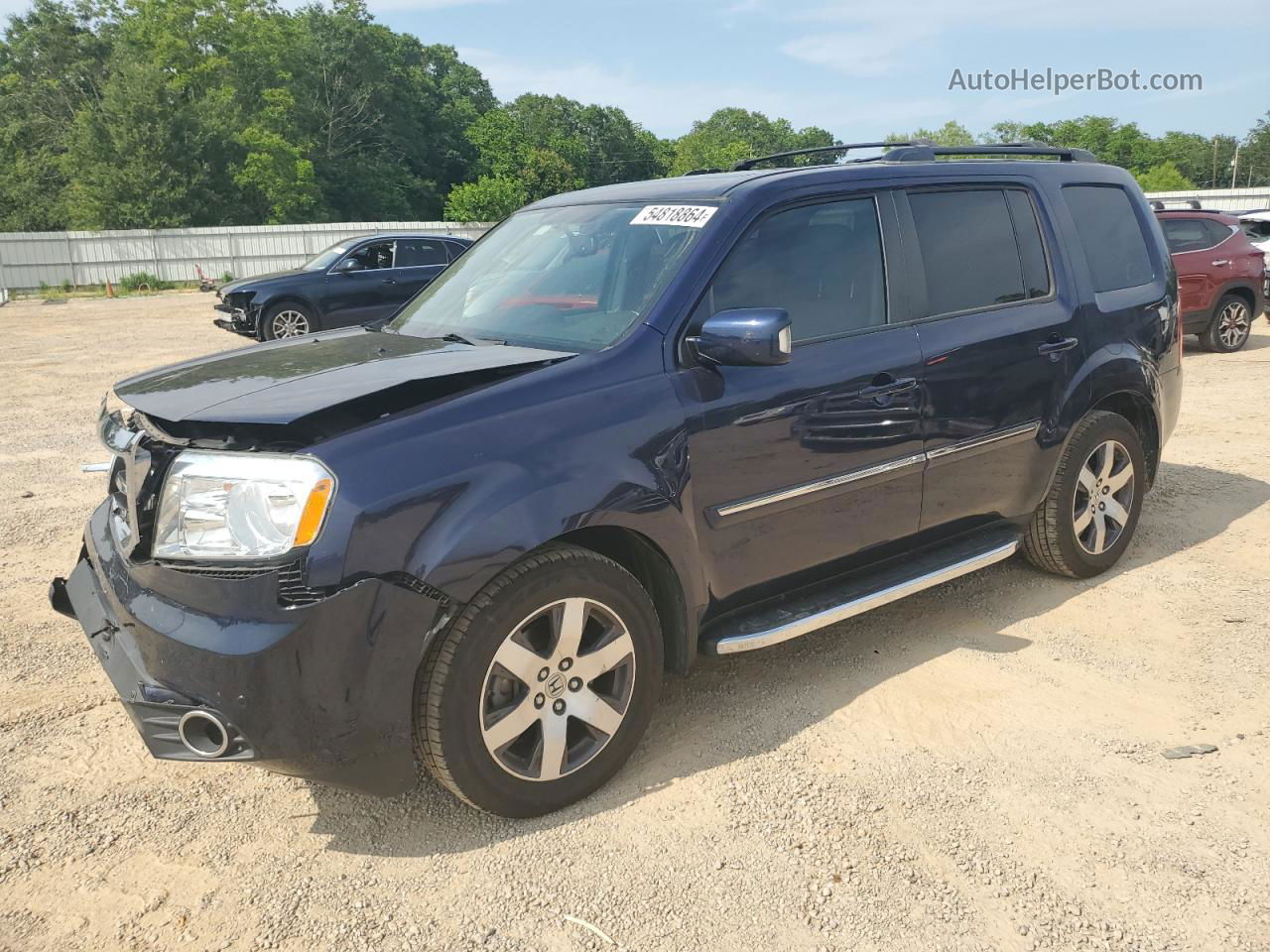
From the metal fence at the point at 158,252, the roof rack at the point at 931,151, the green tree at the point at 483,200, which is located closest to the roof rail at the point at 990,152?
the roof rack at the point at 931,151

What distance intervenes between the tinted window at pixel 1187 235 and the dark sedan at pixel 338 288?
9314 mm

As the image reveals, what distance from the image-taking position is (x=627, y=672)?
10.1ft

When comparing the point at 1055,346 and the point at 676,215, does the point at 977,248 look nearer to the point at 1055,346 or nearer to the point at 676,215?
the point at 1055,346

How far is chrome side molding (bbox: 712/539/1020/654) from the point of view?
3.34 metres

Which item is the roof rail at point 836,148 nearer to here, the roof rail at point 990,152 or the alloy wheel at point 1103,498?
the roof rail at point 990,152

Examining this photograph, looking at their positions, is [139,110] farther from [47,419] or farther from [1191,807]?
[1191,807]

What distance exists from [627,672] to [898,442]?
1.42m

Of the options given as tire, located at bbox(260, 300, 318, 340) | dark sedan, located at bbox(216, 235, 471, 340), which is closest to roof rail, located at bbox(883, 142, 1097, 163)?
dark sedan, located at bbox(216, 235, 471, 340)

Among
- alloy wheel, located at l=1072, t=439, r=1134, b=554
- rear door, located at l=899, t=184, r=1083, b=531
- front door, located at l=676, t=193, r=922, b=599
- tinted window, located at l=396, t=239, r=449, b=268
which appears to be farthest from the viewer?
tinted window, located at l=396, t=239, r=449, b=268

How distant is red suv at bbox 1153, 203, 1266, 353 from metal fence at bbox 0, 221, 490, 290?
24405mm

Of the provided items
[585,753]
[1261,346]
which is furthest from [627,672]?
[1261,346]

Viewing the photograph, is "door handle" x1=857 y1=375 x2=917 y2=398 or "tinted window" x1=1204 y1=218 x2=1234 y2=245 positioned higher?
"tinted window" x1=1204 y1=218 x2=1234 y2=245

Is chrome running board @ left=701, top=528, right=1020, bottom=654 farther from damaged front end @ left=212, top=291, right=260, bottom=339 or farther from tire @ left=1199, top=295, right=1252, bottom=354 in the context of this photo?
damaged front end @ left=212, top=291, right=260, bottom=339

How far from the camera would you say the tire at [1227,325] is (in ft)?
41.1
